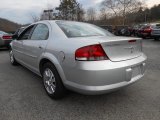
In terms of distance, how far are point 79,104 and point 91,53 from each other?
41.5 inches

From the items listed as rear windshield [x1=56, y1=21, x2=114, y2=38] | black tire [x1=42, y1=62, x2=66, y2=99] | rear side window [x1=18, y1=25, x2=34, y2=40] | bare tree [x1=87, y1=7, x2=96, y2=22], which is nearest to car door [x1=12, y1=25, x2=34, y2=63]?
rear side window [x1=18, y1=25, x2=34, y2=40]

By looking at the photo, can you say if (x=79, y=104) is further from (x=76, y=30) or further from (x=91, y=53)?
(x=76, y=30)

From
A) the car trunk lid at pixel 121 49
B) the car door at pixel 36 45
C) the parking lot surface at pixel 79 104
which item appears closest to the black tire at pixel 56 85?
the parking lot surface at pixel 79 104

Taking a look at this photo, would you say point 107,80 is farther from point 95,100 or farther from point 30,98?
point 30,98

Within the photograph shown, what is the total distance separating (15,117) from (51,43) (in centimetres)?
140

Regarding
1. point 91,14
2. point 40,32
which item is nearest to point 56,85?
point 40,32

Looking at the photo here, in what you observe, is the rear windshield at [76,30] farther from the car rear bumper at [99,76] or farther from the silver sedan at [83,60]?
the car rear bumper at [99,76]

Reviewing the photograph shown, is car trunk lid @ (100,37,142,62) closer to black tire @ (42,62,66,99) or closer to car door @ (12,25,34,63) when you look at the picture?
black tire @ (42,62,66,99)

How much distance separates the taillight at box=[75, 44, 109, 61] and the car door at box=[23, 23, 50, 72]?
1112 mm

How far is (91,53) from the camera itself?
2.89m

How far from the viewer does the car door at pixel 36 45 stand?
392 cm

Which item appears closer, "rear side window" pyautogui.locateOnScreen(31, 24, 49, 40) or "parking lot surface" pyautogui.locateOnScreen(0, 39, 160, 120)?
"parking lot surface" pyautogui.locateOnScreen(0, 39, 160, 120)

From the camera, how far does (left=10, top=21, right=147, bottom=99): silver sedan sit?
2877 millimetres

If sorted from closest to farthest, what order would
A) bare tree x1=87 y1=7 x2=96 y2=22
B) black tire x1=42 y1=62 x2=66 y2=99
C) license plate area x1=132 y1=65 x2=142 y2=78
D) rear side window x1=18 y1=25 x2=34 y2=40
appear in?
license plate area x1=132 y1=65 x2=142 y2=78 < black tire x1=42 y1=62 x2=66 y2=99 < rear side window x1=18 y1=25 x2=34 y2=40 < bare tree x1=87 y1=7 x2=96 y2=22
